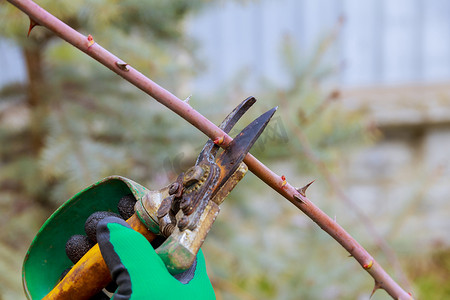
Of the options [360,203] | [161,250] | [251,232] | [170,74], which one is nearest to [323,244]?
[251,232]

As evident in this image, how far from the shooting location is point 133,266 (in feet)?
0.87

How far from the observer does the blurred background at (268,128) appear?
83 cm

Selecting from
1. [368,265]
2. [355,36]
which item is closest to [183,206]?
[368,265]

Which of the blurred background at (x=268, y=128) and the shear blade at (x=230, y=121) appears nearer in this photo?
the shear blade at (x=230, y=121)

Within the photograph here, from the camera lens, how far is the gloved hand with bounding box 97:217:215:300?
262 mm

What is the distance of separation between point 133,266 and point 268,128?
0.22 metres

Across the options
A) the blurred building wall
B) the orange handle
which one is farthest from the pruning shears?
the blurred building wall

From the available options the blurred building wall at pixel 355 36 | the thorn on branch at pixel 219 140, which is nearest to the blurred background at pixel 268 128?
the blurred building wall at pixel 355 36

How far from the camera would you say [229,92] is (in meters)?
1.24

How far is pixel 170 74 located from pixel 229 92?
235 mm

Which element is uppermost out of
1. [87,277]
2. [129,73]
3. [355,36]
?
[355,36]

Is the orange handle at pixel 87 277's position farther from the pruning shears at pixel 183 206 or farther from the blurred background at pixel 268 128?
the blurred background at pixel 268 128

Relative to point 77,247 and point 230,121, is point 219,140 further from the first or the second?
point 77,247

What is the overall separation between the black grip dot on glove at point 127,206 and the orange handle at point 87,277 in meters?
0.03
